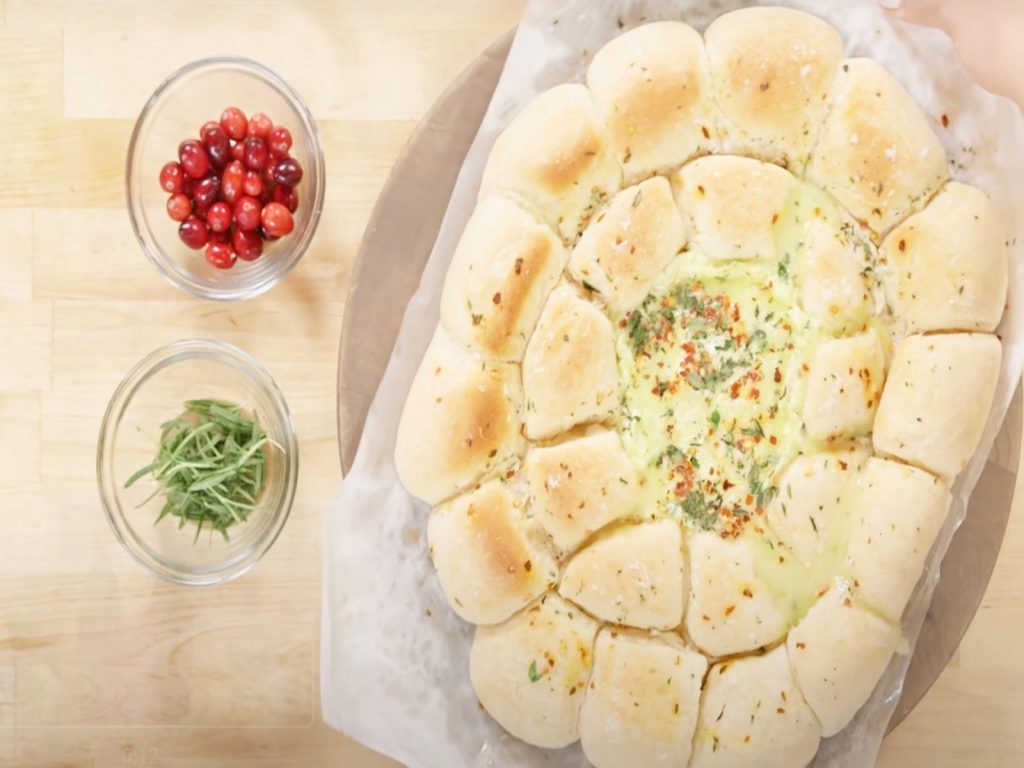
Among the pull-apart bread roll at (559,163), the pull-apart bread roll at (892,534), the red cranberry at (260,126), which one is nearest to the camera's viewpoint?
the pull-apart bread roll at (892,534)

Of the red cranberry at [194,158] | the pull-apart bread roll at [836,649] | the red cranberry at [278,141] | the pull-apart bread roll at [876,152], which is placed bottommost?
the pull-apart bread roll at [836,649]

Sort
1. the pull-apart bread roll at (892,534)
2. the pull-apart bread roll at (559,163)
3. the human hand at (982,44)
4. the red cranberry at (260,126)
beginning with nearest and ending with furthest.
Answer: the pull-apart bread roll at (892,534) → the pull-apart bread roll at (559,163) → the human hand at (982,44) → the red cranberry at (260,126)

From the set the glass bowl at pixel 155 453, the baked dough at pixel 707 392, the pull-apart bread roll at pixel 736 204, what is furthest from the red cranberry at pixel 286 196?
the pull-apart bread roll at pixel 736 204

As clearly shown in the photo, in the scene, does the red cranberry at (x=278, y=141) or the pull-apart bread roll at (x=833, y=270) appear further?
the red cranberry at (x=278, y=141)

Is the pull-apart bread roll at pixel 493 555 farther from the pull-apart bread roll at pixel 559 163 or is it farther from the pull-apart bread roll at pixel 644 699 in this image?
the pull-apart bread roll at pixel 559 163

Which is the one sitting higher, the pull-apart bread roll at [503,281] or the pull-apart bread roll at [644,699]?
the pull-apart bread roll at [503,281]

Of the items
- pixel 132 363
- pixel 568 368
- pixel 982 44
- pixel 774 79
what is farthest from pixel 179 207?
pixel 982 44

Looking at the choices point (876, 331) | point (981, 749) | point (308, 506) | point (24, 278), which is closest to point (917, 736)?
point (981, 749)
